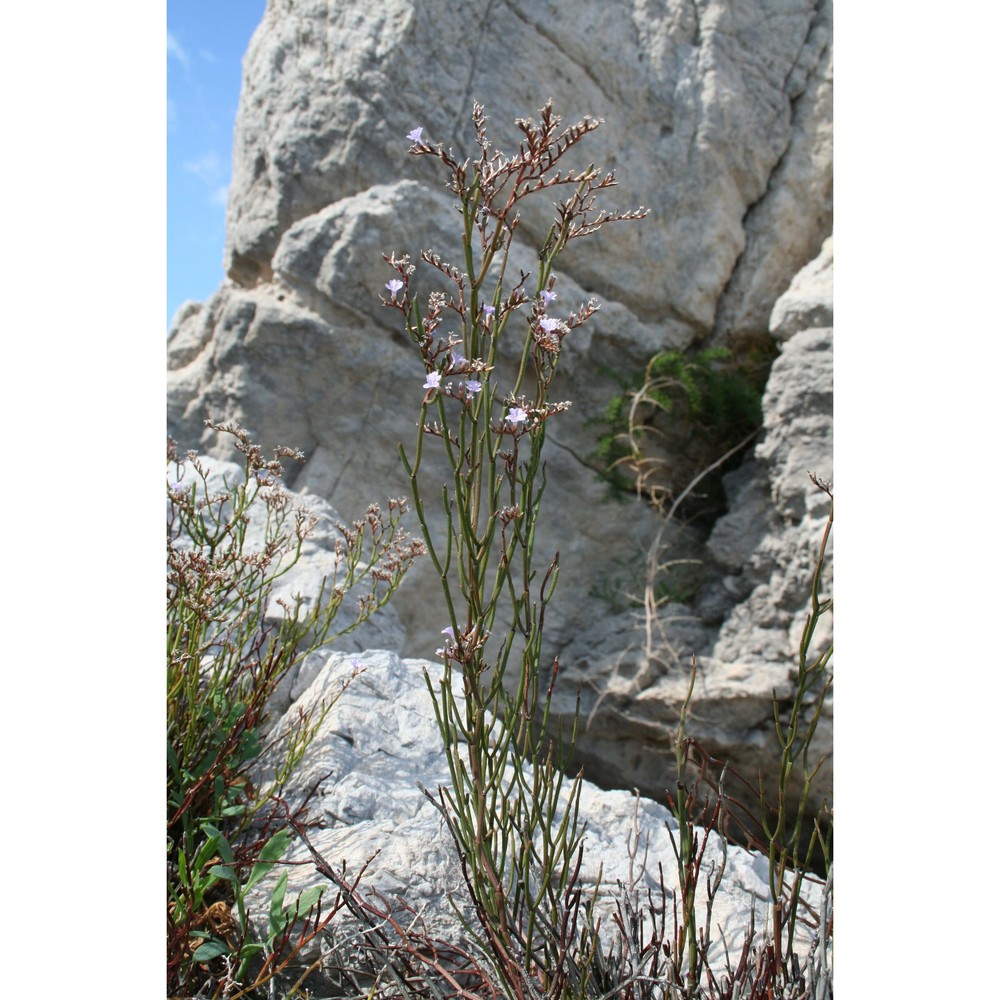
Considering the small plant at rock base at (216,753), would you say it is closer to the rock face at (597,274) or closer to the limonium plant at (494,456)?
the limonium plant at (494,456)

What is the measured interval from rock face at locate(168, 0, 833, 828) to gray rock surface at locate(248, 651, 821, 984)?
1958 mm

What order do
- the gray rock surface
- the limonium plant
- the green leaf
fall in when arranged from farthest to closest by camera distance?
the gray rock surface, the green leaf, the limonium plant

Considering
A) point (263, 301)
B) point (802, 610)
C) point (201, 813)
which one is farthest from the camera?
point (263, 301)

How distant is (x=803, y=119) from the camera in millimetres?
4441

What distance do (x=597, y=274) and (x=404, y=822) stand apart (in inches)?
130

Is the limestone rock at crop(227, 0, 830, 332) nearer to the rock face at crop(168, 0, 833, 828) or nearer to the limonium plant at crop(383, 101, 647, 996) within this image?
the rock face at crop(168, 0, 833, 828)

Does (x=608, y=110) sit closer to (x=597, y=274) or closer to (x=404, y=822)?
(x=597, y=274)

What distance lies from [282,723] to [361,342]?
2528mm

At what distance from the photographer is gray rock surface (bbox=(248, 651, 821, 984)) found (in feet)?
4.96

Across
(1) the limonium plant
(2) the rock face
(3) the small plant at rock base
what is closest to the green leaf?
(3) the small plant at rock base

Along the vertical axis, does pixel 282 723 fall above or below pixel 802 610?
below

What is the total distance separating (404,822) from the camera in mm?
1677
